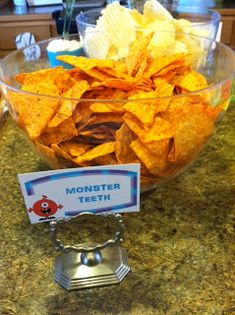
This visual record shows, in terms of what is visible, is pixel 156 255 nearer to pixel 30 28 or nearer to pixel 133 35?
pixel 133 35

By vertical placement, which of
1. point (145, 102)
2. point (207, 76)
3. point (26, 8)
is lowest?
point (26, 8)

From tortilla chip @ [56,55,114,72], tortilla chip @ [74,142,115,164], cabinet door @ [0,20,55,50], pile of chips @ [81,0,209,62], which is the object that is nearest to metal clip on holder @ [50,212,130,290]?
tortilla chip @ [74,142,115,164]

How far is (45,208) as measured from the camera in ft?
1.60

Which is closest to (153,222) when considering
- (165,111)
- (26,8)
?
(165,111)

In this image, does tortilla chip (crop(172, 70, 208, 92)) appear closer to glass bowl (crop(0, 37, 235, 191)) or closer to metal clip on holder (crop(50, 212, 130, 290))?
glass bowl (crop(0, 37, 235, 191))

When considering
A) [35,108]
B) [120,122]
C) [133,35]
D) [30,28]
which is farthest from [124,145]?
[30,28]

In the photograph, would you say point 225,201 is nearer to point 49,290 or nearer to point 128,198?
point 128,198

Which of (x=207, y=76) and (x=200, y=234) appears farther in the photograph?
(x=207, y=76)

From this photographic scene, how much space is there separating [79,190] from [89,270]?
0.13m

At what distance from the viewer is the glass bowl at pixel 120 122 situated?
1.77 feet

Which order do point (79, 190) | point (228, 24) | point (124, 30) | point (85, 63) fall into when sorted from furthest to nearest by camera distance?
point (228, 24) → point (124, 30) → point (85, 63) → point (79, 190)

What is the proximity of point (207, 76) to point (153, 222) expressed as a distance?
0.47 meters

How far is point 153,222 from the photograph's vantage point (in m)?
0.62

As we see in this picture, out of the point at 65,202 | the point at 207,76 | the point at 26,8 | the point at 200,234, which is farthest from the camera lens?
the point at 26,8
